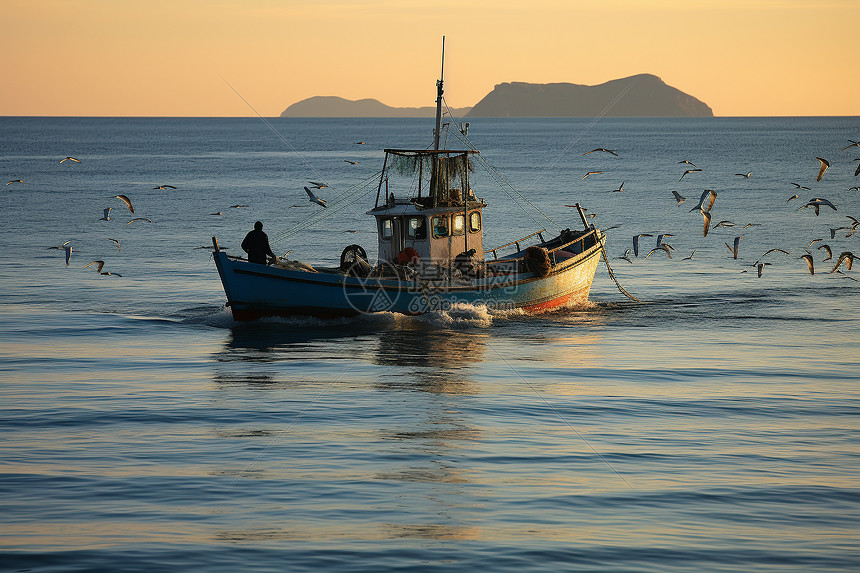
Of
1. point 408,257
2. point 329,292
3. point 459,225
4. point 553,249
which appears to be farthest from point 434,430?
point 553,249

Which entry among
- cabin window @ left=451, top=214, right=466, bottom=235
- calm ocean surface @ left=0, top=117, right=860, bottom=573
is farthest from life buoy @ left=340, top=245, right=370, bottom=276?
cabin window @ left=451, top=214, right=466, bottom=235

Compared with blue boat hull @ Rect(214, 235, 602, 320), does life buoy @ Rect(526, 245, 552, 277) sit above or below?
above

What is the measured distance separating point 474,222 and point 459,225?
0.55m

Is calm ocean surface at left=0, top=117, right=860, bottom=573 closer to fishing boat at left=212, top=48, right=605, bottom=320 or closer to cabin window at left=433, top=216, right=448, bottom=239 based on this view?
fishing boat at left=212, top=48, right=605, bottom=320

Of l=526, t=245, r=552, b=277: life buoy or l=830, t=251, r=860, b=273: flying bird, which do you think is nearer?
l=526, t=245, r=552, b=277: life buoy

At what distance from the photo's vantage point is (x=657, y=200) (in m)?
67.6

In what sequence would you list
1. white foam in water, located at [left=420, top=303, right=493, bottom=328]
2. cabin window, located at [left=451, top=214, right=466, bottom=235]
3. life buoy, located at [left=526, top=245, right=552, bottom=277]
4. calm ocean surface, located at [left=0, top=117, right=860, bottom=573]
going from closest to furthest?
calm ocean surface, located at [left=0, top=117, right=860, bottom=573], white foam in water, located at [left=420, top=303, right=493, bottom=328], cabin window, located at [left=451, top=214, right=466, bottom=235], life buoy, located at [left=526, top=245, right=552, bottom=277]

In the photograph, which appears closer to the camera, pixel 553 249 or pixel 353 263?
pixel 353 263

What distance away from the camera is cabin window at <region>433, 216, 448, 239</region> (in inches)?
848

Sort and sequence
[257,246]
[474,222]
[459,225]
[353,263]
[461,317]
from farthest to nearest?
[474,222], [461,317], [459,225], [353,263], [257,246]

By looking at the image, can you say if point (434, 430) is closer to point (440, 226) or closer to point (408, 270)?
point (408, 270)

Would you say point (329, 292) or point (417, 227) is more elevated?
point (417, 227)

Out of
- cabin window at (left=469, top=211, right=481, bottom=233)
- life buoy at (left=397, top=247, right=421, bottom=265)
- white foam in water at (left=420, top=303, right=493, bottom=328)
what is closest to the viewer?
life buoy at (left=397, top=247, right=421, bottom=265)

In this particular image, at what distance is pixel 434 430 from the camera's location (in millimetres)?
12797
